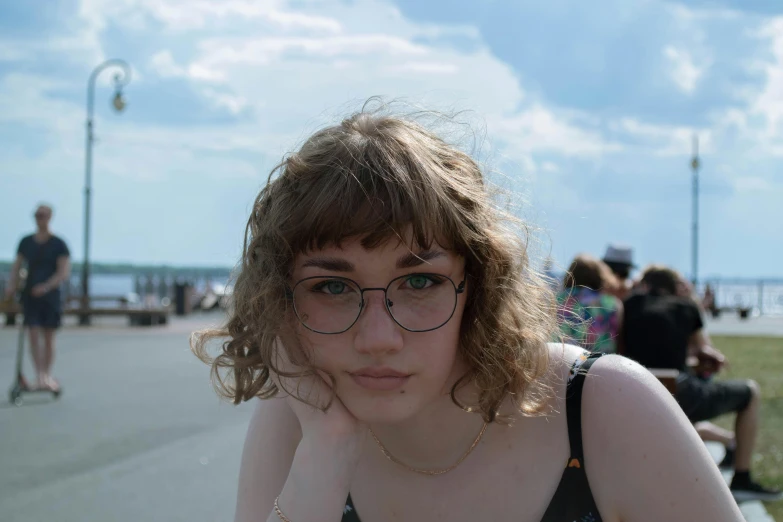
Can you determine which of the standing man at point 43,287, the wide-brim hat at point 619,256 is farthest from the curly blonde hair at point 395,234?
the standing man at point 43,287

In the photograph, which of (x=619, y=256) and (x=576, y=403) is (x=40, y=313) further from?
(x=576, y=403)

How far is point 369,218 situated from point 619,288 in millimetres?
6047

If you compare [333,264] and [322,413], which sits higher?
[333,264]

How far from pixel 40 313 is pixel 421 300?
8.20 meters

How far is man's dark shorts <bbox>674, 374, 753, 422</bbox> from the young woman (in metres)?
3.11

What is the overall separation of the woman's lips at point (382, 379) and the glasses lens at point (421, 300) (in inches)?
3.8

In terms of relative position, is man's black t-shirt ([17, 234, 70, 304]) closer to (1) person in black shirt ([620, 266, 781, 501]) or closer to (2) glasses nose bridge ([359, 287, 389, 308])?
(1) person in black shirt ([620, 266, 781, 501])

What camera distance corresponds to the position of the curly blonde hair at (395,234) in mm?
1785

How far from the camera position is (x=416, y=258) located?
5.90 ft

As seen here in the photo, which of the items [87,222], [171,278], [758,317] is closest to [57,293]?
[87,222]

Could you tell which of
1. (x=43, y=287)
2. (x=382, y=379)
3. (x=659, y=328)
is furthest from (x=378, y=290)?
(x=43, y=287)

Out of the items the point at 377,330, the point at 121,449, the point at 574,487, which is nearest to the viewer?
the point at 377,330

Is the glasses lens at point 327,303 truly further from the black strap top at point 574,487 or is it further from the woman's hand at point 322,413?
the black strap top at point 574,487

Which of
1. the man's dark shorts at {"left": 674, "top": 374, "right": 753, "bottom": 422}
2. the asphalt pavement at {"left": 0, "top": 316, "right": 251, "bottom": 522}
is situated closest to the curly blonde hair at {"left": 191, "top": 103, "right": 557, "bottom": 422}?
the asphalt pavement at {"left": 0, "top": 316, "right": 251, "bottom": 522}
